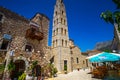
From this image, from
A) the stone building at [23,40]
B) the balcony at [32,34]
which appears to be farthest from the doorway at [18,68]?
the balcony at [32,34]

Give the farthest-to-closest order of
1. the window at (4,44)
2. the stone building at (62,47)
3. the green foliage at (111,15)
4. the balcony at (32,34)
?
the stone building at (62,47)
the balcony at (32,34)
the window at (4,44)
the green foliage at (111,15)

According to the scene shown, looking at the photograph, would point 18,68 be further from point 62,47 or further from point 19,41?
point 62,47

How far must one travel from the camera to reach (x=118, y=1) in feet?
21.7

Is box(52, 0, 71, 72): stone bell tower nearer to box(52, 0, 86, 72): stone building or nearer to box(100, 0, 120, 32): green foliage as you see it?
box(52, 0, 86, 72): stone building

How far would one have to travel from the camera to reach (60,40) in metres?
30.2

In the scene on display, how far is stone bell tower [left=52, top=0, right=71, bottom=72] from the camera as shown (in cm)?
2818

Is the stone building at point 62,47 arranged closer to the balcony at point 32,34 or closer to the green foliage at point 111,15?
the balcony at point 32,34

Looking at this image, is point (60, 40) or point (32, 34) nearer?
point (32, 34)

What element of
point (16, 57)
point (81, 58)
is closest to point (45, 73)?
point (16, 57)

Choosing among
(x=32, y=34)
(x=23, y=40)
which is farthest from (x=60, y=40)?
(x=23, y=40)

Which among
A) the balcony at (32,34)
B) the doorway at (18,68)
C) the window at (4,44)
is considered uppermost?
the balcony at (32,34)

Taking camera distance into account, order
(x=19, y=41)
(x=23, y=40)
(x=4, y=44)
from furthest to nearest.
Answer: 1. (x=23, y=40)
2. (x=19, y=41)
3. (x=4, y=44)

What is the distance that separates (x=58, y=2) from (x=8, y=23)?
912 inches

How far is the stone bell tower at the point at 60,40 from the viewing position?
1109 inches
